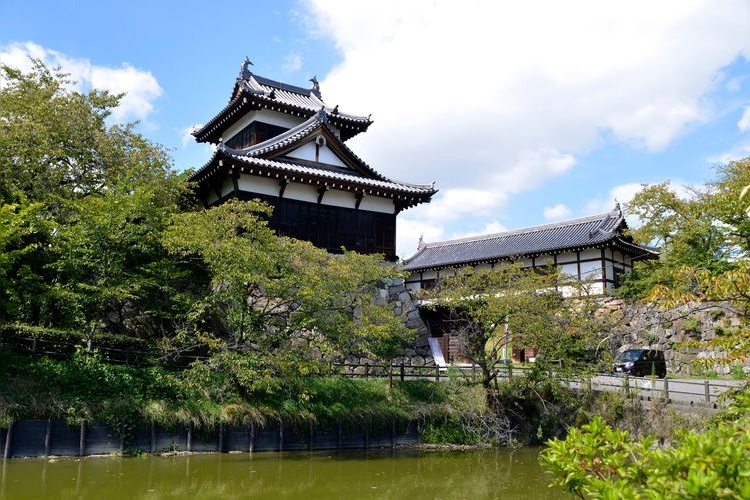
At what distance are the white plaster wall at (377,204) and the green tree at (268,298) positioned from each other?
24.4ft

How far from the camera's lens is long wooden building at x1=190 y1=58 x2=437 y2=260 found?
833 inches

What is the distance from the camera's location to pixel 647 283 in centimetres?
2552

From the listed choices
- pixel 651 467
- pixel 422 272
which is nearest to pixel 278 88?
pixel 422 272

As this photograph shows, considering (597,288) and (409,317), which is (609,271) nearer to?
(597,288)

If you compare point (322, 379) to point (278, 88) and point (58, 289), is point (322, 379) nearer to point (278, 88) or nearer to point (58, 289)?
point (58, 289)

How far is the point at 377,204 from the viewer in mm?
24031

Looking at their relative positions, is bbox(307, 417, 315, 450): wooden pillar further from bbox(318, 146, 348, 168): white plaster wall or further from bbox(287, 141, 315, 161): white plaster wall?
bbox(318, 146, 348, 168): white plaster wall

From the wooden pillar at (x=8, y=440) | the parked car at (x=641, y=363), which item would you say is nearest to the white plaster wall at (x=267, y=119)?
the wooden pillar at (x=8, y=440)

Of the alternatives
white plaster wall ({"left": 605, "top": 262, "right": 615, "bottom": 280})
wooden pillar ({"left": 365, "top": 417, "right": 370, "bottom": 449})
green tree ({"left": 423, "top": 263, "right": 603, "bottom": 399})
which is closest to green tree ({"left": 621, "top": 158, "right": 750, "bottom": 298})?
white plaster wall ({"left": 605, "top": 262, "right": 615, "bottom": 280})

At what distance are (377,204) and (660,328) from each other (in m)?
14.4

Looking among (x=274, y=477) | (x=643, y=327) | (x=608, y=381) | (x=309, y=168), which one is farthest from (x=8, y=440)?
(x=643, y=327)

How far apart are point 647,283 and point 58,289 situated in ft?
75.4

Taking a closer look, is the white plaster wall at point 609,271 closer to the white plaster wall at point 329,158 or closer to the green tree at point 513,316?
the green tree at point 513,316

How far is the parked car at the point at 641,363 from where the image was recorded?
73.8 feet
